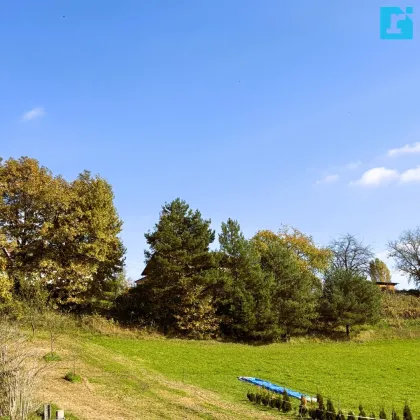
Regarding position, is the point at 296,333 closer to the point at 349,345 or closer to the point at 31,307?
the point at 349,345

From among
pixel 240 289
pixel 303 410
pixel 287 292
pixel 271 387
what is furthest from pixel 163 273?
pixel 303 410

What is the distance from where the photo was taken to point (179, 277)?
114 ft

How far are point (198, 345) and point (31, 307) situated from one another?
1477cm

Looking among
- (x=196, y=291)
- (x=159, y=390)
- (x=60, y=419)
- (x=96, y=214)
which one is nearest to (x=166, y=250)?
(x=196, y=291)

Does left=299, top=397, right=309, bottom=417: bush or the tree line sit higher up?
the tree line

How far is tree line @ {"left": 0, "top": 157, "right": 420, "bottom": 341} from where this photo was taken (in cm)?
3072

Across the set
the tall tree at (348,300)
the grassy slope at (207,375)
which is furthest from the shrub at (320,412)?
the tall tree at (348,300)

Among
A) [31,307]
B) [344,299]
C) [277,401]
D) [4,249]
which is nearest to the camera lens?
[277,401]

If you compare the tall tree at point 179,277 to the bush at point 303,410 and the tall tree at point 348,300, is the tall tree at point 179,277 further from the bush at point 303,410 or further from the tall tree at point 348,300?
the bush at point 303,410

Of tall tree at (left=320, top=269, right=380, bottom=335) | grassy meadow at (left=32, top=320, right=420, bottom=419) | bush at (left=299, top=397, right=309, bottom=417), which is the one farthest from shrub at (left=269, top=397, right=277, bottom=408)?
tall tree at (left=320, top=269, right=380, bottom=335)

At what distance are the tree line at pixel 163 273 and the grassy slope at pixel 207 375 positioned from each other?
9.52 ft

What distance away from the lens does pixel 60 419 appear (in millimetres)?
11570

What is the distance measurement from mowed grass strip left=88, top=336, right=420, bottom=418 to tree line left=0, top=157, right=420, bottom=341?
2.90 metres

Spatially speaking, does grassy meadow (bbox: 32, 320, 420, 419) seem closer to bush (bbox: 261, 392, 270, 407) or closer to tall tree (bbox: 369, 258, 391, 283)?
bush (bbox: 261, 392, 270, 407)
